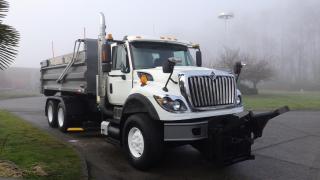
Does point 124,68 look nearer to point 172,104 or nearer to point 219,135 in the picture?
point 172,104

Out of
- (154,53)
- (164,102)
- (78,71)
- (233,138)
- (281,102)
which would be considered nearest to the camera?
(233,138)

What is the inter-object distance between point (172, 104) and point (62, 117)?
232 inches

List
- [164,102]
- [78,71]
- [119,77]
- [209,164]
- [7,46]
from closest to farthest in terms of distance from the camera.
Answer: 1. [7,46]
2. [164,102]
3. [209,164]
4. [119,77]
5. [78,71]

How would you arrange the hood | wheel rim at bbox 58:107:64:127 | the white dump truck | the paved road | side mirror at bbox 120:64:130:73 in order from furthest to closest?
wheel rim at bbox 58:107:64:127, side mirror at bbox 120:64:130:73, the hood, the paved road, the white dump truck

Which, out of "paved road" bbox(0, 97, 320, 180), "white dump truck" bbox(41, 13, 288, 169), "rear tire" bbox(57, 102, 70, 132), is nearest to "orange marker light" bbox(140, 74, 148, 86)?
"white dump truck" bbox(41, 13, 288, 169)

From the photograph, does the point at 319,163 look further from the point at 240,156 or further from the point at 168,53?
the point at 168,53

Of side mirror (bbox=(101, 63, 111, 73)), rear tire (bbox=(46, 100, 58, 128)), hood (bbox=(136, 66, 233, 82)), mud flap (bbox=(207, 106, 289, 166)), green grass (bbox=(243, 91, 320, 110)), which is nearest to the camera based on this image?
mud flap (bbox=(207, 106, 289, 166))

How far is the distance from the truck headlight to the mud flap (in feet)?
2.06

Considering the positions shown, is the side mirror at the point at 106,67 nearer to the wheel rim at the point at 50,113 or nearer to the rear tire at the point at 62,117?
the rear tire at the point at 62,117

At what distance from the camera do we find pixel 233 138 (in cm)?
721

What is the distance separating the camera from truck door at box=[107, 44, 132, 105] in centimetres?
880

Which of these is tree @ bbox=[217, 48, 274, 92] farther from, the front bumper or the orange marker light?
the front bumper

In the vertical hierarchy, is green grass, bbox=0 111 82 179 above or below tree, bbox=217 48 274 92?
below

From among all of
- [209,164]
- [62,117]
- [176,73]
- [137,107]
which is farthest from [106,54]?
[62,117]
